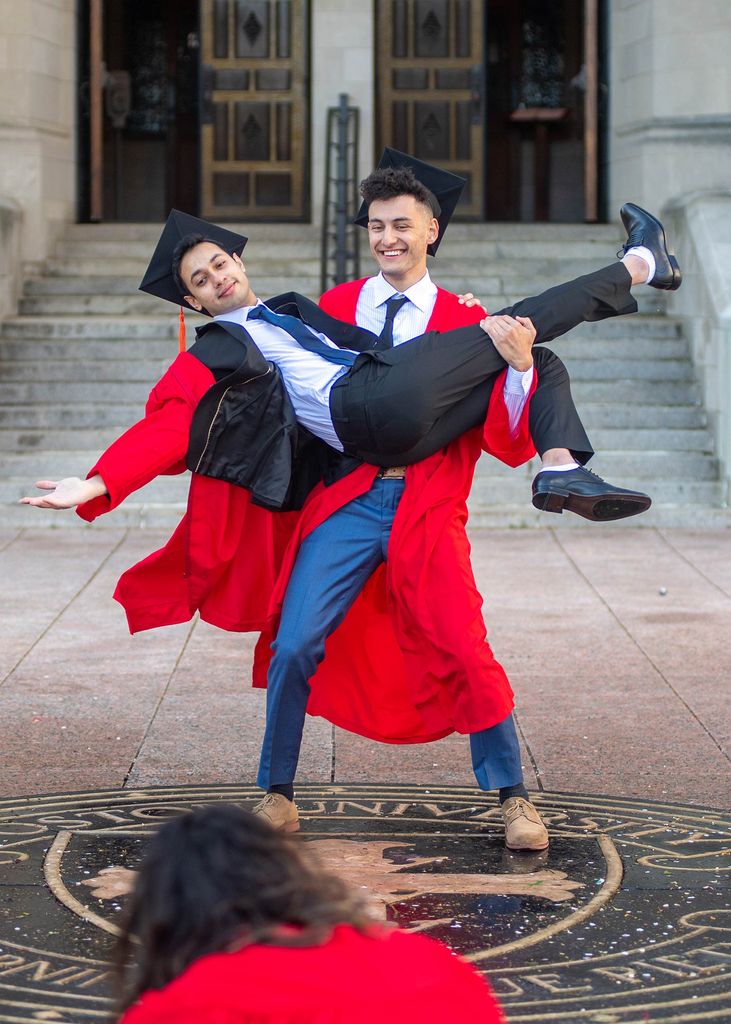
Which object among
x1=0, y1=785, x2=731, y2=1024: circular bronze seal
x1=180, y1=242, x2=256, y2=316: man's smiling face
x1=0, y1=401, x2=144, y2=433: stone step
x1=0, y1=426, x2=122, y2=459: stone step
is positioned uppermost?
x1=180, y1=242, x2=256, y2=316: man's smiling face

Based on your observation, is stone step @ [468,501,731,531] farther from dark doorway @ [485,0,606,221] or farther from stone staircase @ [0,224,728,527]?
dark doorway @ [485,0,606,221]

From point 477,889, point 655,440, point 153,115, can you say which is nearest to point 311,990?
point 477,889

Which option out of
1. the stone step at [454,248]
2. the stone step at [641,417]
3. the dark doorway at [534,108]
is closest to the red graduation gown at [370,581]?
the stone step at [641,417]

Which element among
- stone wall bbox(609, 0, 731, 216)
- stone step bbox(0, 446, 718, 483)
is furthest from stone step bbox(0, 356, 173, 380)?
stone wall bbox(609, 0, 731, 216)

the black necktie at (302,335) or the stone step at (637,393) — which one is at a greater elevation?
the black necktie at (302,335)

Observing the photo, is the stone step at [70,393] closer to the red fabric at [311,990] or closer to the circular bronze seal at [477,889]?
the circular bronze seal at [477,889]

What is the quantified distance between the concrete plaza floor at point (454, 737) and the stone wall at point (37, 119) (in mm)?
5599

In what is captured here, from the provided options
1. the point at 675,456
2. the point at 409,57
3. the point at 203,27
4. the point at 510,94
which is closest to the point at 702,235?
the point at 675,456

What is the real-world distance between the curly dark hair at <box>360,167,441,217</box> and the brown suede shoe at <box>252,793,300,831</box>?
5.93ft

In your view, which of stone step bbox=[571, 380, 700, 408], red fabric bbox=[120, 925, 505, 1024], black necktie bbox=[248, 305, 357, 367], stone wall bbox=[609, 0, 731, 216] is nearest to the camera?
red fabric bbox=[120, 925, 505, 1024]

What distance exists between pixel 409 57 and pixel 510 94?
3737 mm

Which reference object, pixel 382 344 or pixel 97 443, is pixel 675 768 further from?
pixel 97 443

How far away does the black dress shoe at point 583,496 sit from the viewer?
4.53 m

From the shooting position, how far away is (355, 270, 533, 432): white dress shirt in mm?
4727
